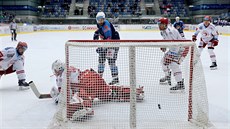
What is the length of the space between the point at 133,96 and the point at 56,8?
84.4ft

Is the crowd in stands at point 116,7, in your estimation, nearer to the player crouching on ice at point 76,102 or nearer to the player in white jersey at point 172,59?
the player in white jersey at point 172,59

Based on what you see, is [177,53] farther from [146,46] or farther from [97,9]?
[97,9]

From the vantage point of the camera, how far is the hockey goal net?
2510mm

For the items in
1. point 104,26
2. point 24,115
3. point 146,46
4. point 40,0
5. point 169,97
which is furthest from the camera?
point 40,0

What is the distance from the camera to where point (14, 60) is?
13.7 feet

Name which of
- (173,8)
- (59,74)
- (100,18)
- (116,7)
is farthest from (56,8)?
(59,74)

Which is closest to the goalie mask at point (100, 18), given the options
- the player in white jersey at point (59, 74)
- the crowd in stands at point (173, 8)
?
the player in white jersey at point (59, 74)

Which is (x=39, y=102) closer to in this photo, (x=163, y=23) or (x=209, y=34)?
(x=163, y=23)

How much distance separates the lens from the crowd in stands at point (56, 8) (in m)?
25.9

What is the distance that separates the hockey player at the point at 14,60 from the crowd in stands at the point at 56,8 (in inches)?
855

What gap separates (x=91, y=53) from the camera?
2596mm

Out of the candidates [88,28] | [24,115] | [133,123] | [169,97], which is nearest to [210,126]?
[169,97]

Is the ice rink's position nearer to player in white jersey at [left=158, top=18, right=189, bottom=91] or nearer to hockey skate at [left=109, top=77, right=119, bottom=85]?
player in white jersey at [left=158, top=18, right=189, bottom=91]

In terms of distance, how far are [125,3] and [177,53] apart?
24760 mm
